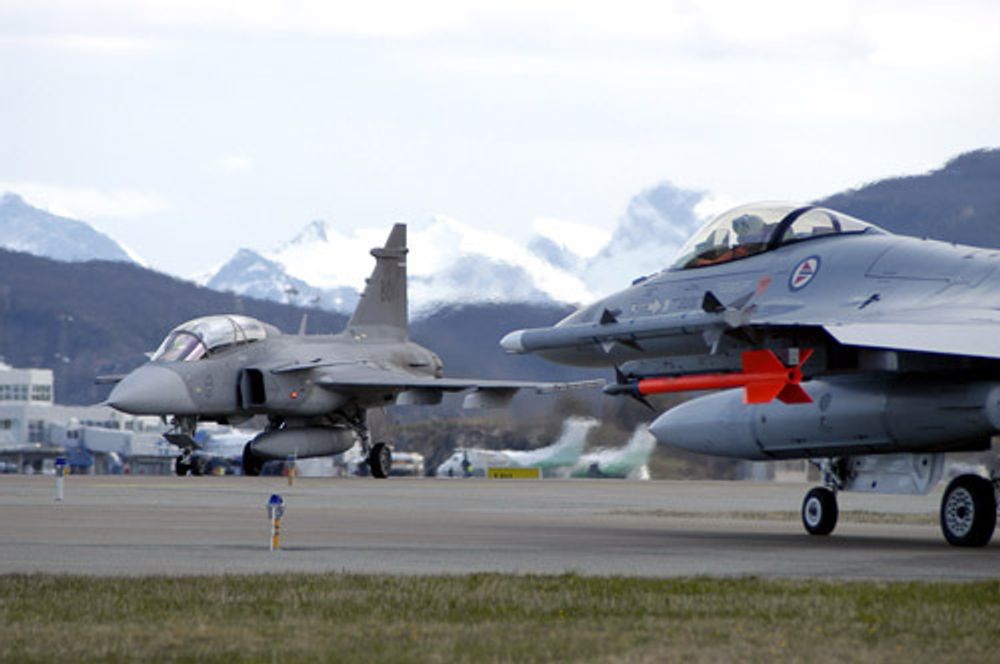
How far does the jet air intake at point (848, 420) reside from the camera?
16875 millimetres

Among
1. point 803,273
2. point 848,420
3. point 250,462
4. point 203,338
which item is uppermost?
point 203,338

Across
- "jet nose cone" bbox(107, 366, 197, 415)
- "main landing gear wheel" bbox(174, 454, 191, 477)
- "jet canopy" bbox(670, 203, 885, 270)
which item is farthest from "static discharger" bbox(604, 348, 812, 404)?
"main landing gear wheel" bbox(174, 454, 191, 477)

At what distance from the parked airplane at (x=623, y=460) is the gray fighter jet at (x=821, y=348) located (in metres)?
19.2

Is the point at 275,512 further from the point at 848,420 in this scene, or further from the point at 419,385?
the point at 419,385

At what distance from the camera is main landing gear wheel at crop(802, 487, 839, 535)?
771 inches

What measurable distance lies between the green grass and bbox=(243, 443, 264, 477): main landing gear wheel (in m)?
Result: 30.2

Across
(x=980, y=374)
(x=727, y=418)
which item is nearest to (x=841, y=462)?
(x=727, y=418)

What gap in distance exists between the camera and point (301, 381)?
137 ft

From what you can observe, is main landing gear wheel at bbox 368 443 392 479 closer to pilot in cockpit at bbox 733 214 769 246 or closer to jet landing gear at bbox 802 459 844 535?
jet landing gear at bbox 802 459 844 535

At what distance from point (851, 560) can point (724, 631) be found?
239 inches

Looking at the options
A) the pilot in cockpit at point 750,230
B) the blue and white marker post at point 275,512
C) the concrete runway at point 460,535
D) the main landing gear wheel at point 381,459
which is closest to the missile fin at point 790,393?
the concrete runway at point 460,535

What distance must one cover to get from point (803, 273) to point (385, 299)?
1127 inches

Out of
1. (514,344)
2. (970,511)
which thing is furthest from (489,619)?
(514,344)

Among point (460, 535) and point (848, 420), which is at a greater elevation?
point (848, 420)
